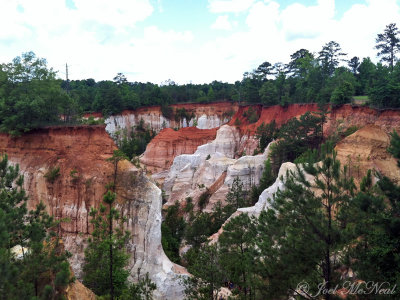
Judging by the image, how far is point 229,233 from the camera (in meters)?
16.7

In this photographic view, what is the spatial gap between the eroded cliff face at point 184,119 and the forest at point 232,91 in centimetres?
179

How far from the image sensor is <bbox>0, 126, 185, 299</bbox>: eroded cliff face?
20.7 m

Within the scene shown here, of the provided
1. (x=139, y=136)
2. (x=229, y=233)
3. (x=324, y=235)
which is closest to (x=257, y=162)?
(x=229, y=233)

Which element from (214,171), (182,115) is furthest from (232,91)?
(214,171)

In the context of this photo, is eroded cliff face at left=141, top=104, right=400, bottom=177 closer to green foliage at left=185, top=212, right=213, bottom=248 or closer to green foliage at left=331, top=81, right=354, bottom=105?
green foliage at left=331, top=81, right=354, bottom=105

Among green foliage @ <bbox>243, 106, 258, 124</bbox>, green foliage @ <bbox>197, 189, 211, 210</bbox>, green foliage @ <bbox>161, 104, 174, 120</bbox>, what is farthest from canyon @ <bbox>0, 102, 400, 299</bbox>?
green foliage @ <bbox>161, 104, 174, 120</bbox>

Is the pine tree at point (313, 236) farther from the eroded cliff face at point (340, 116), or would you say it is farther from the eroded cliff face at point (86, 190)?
the eroded cliff face at point (340, 116)

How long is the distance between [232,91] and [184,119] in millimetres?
14288

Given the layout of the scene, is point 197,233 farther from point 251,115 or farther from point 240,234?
point 251,115

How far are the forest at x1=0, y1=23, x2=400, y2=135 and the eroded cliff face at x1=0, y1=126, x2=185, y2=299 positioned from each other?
219 cm

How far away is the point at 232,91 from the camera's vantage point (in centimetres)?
7688

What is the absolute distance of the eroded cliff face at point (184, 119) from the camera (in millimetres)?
65688

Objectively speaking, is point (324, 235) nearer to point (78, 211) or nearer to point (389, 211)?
point (389, 211)

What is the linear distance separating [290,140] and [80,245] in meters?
23.5
